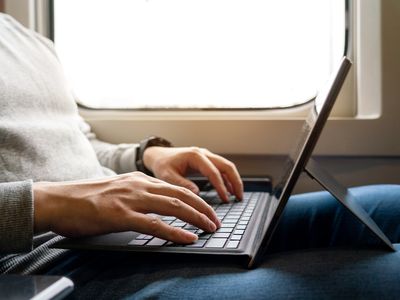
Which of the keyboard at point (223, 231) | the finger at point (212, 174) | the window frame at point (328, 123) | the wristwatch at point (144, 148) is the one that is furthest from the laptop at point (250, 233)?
the window frame at point (328, 123)

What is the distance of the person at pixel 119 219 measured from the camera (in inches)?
20.9

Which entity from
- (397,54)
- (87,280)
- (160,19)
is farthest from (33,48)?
(397,54)

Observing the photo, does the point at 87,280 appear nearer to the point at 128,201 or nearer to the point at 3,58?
the point at 128,201

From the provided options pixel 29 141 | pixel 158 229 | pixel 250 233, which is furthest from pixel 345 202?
pixel 29 141

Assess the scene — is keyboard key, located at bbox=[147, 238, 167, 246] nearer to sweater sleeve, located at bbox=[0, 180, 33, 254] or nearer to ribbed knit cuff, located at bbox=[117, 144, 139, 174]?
sweater sleeve, located at bbox=[0, 180, 33, 254]

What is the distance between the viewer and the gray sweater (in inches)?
22.0

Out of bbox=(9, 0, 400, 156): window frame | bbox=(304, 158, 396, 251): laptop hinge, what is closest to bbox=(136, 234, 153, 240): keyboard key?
bbox=(304, 158, 396, 251): laptop hinge

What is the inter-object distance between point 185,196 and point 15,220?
217 mm

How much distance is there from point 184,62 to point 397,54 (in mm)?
581

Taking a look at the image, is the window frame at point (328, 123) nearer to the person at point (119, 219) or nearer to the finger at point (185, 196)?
the person at point (119, 219)

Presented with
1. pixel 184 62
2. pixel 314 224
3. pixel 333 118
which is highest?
pixel 184 62

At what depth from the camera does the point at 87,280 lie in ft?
1.92

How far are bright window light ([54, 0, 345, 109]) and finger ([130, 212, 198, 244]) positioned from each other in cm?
83

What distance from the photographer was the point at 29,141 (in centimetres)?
78
